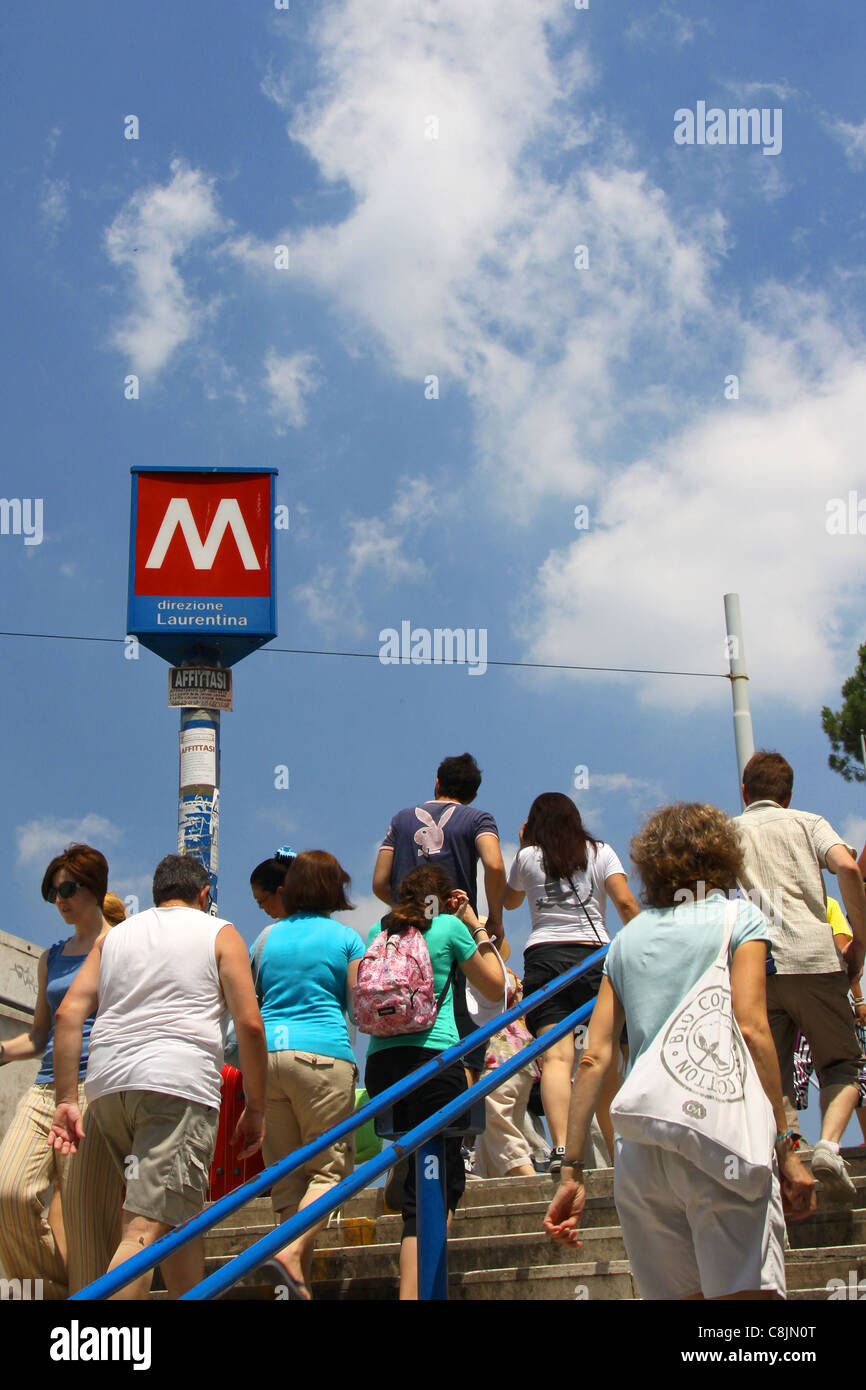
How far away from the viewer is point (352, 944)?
538 cm

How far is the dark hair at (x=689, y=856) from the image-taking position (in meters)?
3.44

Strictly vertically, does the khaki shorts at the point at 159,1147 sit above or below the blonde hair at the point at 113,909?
below

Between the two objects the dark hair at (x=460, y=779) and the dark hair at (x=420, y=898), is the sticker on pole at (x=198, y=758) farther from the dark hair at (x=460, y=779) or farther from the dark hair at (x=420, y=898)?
the dark hair at (x=420, y=898)

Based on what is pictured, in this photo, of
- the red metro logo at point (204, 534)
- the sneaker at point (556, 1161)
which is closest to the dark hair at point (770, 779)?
the sneaker at point (556, 1161)

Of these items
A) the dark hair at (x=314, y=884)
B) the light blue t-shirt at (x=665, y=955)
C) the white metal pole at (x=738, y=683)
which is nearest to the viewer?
the light blue t-shirt at (x=665, y=955)

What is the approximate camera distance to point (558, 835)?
6.04 m

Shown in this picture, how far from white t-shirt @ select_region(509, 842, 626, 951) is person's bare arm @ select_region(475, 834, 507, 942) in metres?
0.10

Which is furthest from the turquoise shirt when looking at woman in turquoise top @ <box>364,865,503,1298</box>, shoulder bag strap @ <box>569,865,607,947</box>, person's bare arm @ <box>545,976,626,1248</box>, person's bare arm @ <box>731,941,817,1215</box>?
person's bare arm @ <box>731,941,817,1215</box>

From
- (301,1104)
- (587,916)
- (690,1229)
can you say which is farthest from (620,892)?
(690,1229)

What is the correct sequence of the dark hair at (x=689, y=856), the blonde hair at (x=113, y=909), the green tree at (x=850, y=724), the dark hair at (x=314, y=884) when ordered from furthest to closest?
1. the green tree at (x=850, y=724)
2. the blonde hair at (x=113, y=909)
3. the dark hair at (x=314, y=884)
4. the dark hair at (x=689, y=856)

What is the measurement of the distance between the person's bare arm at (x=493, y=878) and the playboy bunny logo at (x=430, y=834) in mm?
169
